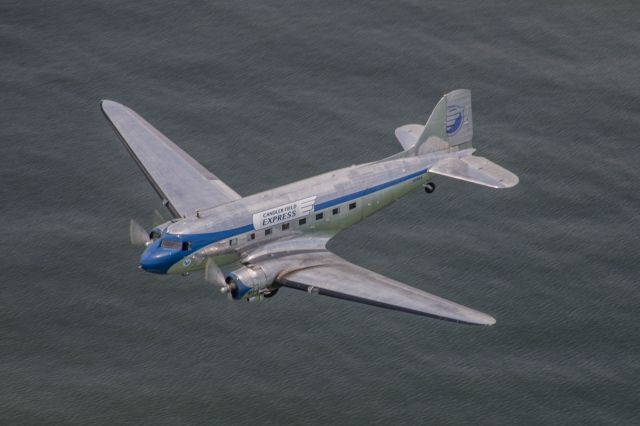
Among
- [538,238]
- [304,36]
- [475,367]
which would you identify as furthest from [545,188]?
[304,36]

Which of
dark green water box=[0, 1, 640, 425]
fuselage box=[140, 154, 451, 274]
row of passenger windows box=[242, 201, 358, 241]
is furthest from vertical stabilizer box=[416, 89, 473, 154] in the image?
dark green water box=[0, 1, 640, 425]

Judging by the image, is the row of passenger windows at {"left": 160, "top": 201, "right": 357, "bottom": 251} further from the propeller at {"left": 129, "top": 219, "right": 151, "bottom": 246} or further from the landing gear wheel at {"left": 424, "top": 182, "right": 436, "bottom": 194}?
the landing gear wheel at {"left": 424, "top": 182, "right": 436, "bottom": 194}

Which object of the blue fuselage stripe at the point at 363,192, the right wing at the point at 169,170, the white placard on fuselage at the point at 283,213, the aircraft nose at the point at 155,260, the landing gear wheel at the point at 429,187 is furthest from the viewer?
the landing gear wheel at the point at 429,187

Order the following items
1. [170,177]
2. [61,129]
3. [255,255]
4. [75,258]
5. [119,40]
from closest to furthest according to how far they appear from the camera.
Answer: [255,255] < [170,177] < [75,258] < [61,129] < [119,40]

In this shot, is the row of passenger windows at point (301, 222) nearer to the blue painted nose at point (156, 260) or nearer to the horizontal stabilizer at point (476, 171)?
the blue painted nose at point (156, 260)

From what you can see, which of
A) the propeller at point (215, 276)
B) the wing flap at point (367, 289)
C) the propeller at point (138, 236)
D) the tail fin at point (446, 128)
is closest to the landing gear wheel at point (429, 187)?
the tail fin at point (446, 128)

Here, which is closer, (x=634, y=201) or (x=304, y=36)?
(x=634, y=201)

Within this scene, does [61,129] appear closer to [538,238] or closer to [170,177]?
[170,177]

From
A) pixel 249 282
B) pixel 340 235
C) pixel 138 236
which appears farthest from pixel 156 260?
pixel 340 235
